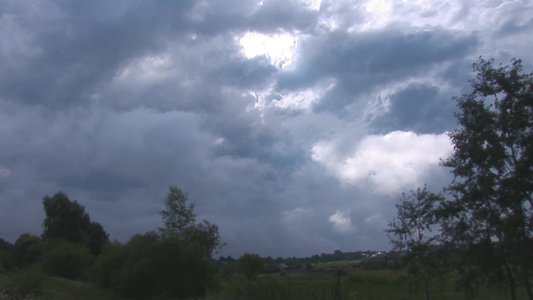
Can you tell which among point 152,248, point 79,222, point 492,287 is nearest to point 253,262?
point 152,248

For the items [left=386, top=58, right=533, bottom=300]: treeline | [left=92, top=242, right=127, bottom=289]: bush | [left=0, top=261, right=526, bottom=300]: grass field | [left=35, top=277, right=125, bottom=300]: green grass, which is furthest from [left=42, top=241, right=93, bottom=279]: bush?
[left=386, top=58, right=533, bottom=300]: treeline

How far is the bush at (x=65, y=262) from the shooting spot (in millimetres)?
58344

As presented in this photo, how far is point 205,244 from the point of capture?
4112cm

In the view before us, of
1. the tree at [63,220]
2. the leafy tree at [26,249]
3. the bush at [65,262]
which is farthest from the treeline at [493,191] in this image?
the leafy tree at [26,249]

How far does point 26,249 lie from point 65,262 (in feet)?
123

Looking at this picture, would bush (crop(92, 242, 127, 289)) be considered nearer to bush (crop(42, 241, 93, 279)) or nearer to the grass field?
the grass field

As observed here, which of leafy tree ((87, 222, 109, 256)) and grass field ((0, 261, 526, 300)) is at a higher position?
leafy tree ((87, 222, 109, 256))

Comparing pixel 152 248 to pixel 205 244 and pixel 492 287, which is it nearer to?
pixel 205 244

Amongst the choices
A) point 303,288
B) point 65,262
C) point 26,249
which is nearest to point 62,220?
point 26,249

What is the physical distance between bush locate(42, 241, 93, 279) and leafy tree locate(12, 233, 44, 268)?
1200 inches

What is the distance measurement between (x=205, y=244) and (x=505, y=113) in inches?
1062

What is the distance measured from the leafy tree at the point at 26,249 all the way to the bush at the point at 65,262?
30.5 m

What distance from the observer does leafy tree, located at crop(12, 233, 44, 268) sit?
87.4m

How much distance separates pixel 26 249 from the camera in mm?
90625
